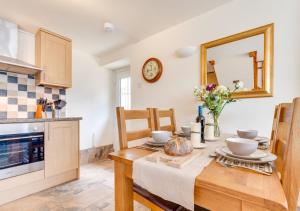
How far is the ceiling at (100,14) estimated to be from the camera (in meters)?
1.79

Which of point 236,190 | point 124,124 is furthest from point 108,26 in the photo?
point 236,190

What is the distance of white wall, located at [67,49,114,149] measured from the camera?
9.98ft

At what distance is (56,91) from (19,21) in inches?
42.5

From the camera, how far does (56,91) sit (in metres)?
2.69

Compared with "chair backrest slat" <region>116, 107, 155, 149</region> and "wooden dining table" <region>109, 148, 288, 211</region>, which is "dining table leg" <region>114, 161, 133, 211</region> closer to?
"chair backrest slat" <region>116, 107, 155, 149</region>

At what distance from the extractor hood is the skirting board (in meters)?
A: 1.73

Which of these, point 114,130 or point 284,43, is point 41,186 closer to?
point 114,130

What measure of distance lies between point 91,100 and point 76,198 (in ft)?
6.46

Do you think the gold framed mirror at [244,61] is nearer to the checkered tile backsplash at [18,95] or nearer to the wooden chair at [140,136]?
the wooden chair at [140,136]

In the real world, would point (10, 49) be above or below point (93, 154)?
above

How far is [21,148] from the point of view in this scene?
1.81 metres

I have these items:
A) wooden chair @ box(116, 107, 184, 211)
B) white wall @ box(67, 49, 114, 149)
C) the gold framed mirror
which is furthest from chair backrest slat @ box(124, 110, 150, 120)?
white wall @ box(67, 49, 114, 149)

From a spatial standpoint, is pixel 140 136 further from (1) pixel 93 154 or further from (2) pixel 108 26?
(1) pixel 93 154

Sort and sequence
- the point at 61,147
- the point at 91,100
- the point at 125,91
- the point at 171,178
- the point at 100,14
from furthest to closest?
the point at 125,91 < the point at 91,100 < the point at 61,147 < the point at 100,14 < the point at 171,178
